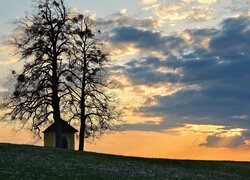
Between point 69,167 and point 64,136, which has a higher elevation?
point 64,136

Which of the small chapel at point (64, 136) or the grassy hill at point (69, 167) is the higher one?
the small chapel at point (64, 136)

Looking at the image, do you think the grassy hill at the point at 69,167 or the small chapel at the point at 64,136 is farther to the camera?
the small chapel at the point at 64,136

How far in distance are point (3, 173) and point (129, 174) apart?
1020 cm

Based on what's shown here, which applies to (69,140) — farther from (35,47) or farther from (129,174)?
(129,174)

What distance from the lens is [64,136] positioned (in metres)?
67.8

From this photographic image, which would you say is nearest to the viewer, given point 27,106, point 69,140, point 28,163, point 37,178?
point 37,178

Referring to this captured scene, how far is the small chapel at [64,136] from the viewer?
2621 inches

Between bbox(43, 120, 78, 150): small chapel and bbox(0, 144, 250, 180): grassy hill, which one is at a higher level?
bbox(43, 120, 78, 150): small chapel

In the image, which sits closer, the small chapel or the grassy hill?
the grassy hill

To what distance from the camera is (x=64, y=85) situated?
62.5 metres

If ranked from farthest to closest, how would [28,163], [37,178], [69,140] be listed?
[69,140]
[28,163]
[37,178]

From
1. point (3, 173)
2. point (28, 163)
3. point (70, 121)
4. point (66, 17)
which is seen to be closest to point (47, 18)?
point (66, 17)

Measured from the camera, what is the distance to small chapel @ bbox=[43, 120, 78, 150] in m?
66.6

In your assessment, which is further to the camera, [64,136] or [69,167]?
[64,136]
